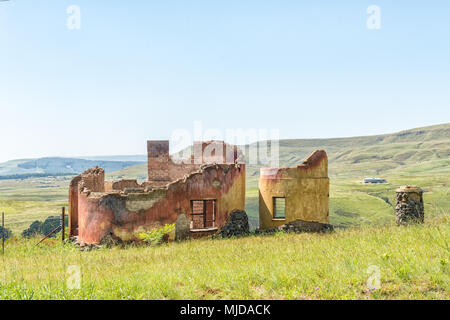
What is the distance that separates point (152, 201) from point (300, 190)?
7.53 meters

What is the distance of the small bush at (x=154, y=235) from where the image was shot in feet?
52.0

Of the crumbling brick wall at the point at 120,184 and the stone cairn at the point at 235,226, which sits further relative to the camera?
the crumbling brick wall at the point at 120,184

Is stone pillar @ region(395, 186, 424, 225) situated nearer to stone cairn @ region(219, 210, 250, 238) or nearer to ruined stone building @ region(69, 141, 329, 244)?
ruined stone building @ region(69, 141, 329, 244)

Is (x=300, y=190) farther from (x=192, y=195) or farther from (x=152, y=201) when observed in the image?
(x=152, y=201)

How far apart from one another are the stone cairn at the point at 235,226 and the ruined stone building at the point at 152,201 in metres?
0.28

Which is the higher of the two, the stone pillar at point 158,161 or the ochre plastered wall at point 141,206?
the stone pillar at point 158,161

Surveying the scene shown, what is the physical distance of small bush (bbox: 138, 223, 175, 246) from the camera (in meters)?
15.8

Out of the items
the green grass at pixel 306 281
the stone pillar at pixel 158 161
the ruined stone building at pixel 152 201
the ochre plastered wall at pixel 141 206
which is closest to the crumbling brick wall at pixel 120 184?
the ruined stone building at pixel 152 201

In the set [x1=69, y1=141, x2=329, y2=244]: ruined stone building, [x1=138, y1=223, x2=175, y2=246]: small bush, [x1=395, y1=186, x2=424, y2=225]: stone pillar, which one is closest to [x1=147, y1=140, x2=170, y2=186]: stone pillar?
[x1=69, y1=141, x2=329, y2=244]: ruined stone building

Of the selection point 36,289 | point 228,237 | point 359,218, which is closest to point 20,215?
point 359,218

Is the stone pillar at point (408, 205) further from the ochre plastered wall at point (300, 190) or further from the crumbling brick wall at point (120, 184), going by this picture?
the crumbling brick wall at point (120, 184)
